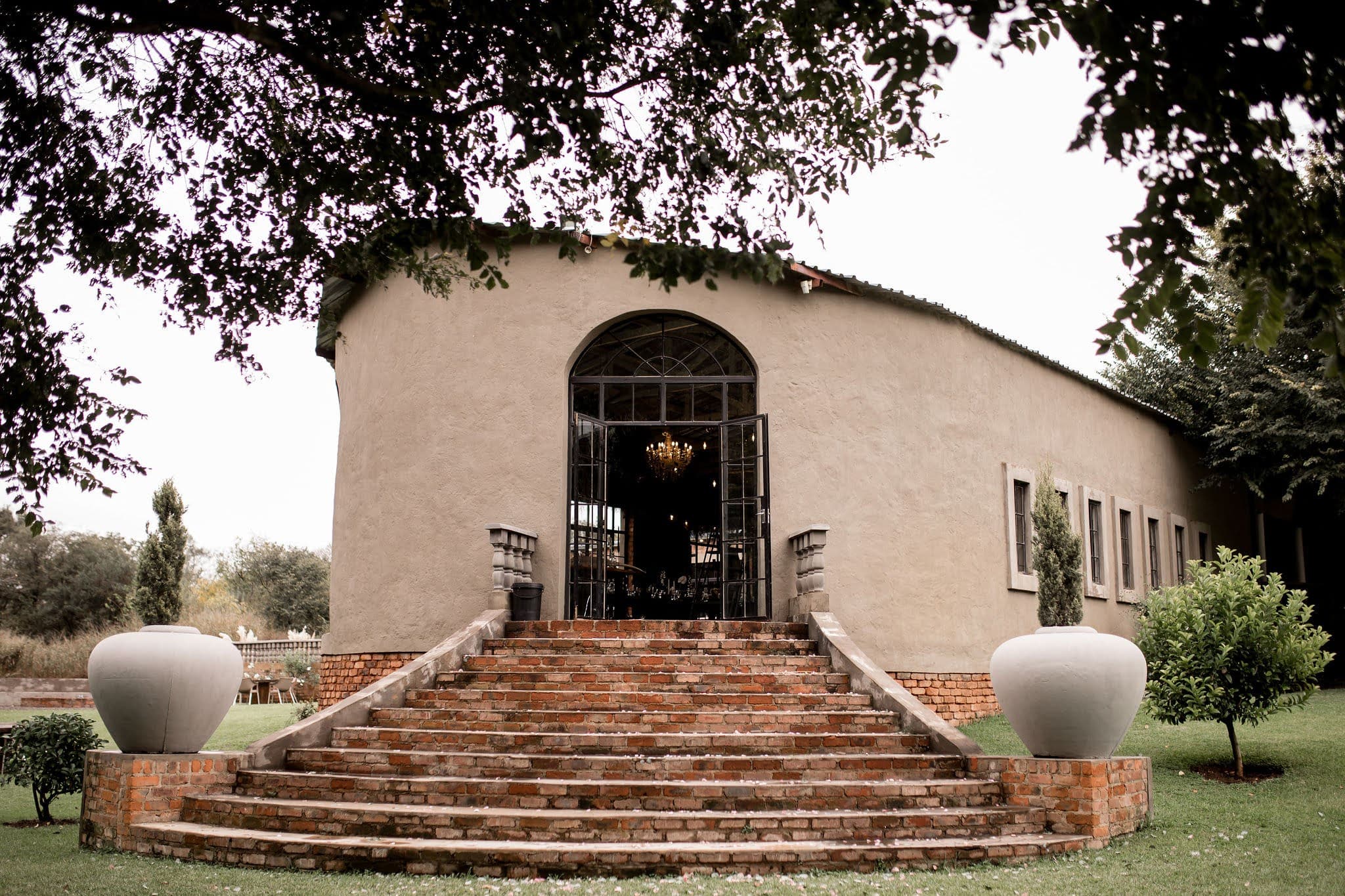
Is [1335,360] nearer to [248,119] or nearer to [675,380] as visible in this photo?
[248,119]

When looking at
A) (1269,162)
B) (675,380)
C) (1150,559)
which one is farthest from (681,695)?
(1150,559)

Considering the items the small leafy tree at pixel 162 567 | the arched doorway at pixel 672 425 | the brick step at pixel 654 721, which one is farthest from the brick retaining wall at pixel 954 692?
the small leafy tree at pixel 162 567

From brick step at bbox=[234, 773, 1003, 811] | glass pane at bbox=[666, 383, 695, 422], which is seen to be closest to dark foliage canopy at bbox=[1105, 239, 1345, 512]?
glass pane at bbox=[666, 383, 695, 422]

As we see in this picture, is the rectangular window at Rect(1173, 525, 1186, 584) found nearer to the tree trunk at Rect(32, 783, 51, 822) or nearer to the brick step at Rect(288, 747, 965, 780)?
the brick step at Rect(288, 747, 965, 780)

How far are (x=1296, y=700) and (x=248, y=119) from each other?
32.8 feet

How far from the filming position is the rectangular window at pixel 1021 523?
1440cm

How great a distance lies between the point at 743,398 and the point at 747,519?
4.93 feet

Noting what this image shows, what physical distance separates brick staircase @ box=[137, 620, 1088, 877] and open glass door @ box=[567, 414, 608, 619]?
2112 mm

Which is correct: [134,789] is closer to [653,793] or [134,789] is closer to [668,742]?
[653,793]

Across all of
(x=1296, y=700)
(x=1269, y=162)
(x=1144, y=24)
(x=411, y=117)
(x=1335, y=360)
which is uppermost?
(x=411, y=117)

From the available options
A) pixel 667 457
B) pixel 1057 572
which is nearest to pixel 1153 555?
pixel 1057 572

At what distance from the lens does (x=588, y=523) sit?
41.1ft

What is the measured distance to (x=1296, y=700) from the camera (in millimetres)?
9727

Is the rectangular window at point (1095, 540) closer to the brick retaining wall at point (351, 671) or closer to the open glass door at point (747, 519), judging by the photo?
the open glass door at point (747, 519)
